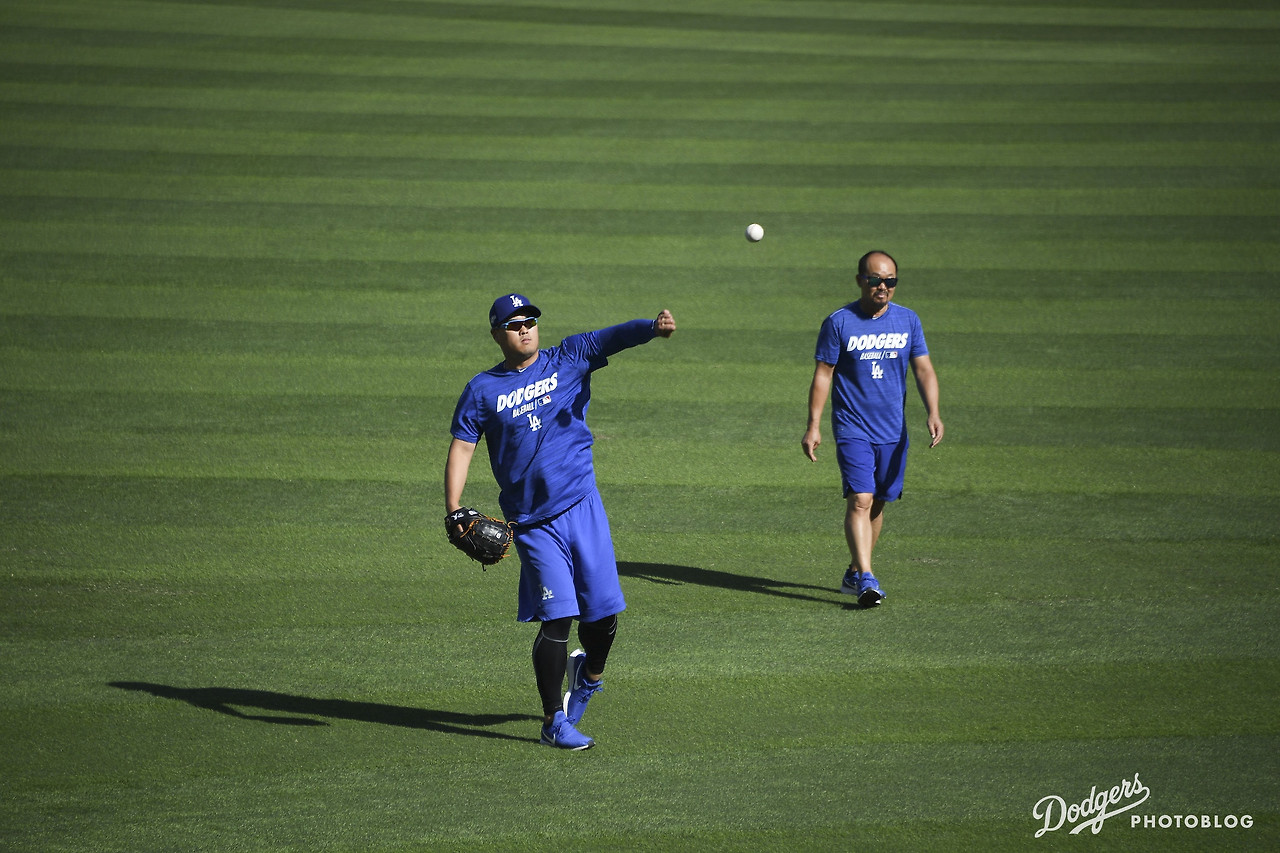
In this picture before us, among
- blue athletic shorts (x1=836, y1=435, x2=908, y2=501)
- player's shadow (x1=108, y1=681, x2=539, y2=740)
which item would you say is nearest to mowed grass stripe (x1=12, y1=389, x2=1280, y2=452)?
blue athletic shorts (x1=836, y1=435, x2=908, y2=501)

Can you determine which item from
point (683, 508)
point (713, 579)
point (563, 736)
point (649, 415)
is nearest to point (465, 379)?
point (649, 415)

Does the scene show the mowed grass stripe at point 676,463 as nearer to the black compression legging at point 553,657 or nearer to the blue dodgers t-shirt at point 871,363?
the blue dodgers t-shirt at point 871,363

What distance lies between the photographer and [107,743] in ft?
17.4

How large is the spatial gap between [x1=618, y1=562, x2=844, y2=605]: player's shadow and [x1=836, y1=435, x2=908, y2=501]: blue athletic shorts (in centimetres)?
66

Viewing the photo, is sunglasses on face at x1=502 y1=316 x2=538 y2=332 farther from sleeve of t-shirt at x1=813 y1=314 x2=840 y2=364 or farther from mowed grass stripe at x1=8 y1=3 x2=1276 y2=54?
mowed grass stripe at x1=8 y1=3 x2=1276 y2=54

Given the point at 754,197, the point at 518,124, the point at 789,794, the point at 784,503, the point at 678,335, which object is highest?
the point at 518,124

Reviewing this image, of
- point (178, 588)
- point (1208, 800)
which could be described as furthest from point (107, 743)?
point (1208, 800)

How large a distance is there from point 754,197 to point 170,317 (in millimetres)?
6965

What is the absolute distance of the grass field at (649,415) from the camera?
5016mm

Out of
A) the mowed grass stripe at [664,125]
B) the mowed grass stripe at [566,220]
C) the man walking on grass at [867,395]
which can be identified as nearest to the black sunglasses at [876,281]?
the man walking on grass at [867,395]

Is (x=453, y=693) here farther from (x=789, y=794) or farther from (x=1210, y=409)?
(x=1210, y=409)

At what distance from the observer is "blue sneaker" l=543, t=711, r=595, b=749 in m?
5.19

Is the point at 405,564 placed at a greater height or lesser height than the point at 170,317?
lesser

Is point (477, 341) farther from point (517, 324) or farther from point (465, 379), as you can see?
point (517, 324)
